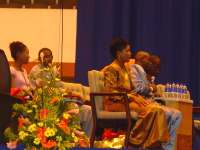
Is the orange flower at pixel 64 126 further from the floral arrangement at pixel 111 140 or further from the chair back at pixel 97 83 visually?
the chair back at pixel 97 83

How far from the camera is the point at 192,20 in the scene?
7523mm

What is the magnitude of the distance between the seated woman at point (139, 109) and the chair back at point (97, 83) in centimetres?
5

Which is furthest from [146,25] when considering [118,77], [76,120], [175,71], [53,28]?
[76,120]

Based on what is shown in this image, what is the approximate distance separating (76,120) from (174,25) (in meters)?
5.13

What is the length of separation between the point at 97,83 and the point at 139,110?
47 centimetres

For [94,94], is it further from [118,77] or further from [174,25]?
[174,25]

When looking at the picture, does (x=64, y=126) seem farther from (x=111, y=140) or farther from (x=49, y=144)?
(x=111, y=140)

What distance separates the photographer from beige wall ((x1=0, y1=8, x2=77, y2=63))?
306 inches

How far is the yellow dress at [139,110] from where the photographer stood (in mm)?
5031

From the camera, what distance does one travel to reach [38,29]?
7.84 metres

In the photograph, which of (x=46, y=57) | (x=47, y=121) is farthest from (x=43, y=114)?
(x=46, y=57)

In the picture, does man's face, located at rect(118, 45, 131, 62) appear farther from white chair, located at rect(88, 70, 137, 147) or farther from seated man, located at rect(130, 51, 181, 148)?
white chair, located at rect(88, 70, 137, 147)

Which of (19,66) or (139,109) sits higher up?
(19,66)

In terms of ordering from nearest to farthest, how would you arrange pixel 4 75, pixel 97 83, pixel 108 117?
pixel 4 75
pixel 108 117
pixel 97 83
